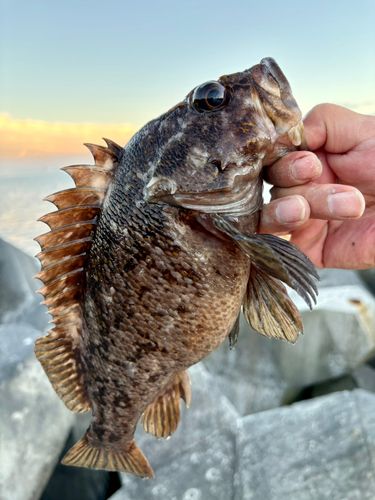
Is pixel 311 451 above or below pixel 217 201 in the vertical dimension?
below

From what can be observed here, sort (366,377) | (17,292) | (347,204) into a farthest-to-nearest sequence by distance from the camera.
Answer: (366,377)
(17,292)
(347,204)

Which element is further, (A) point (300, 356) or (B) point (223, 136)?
(A) point (300, 356)

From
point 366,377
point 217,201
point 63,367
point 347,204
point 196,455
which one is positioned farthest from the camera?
point 366,377

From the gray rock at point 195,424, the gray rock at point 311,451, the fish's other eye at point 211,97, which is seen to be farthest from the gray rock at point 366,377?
the fish's other eye at point 211,97

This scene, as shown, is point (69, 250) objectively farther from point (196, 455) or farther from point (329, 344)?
point (329, 344)

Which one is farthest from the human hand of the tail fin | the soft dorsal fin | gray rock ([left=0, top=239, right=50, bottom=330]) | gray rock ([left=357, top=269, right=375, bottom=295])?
gray rock ([left=357, top=269, right=375, bottom=295])

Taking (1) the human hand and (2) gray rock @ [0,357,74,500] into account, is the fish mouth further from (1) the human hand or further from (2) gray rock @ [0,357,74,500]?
(2) gray rock @ [0,357,74,500]

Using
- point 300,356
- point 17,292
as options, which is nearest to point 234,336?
point 300,356

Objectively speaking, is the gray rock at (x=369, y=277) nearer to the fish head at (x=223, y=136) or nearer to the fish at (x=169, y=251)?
the fish at (x=169, y=251)
